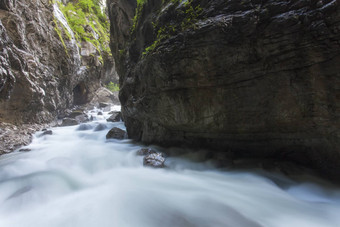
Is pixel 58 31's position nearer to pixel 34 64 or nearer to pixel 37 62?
pixel 37 62

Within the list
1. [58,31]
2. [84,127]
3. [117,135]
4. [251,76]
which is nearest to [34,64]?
[84,127]

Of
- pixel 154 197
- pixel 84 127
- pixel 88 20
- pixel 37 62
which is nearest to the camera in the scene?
pixel 154 197

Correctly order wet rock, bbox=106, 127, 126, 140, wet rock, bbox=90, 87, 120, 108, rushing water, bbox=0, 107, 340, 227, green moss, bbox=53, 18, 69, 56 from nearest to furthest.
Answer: rushing water, bbox=0, 107, 340, 227 → wet rock, bbox=106, 127, 126, 140 → green moss, bbox=53, 18, 69, 56 → wet rock, bbox=90, 87, 120, 108

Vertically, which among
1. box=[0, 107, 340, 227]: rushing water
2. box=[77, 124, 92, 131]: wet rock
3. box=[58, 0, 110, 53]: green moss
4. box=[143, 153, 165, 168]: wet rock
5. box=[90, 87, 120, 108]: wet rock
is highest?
box=[58, 0, 110, 53]: green moss

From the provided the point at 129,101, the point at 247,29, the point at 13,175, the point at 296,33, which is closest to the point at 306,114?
the point at 296,33

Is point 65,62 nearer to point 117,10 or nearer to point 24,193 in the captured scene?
point 117,10

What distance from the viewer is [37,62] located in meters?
9.15

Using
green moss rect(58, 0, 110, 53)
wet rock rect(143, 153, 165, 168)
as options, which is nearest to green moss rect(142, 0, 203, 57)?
wet rock rect(143, 153, 165, 168)

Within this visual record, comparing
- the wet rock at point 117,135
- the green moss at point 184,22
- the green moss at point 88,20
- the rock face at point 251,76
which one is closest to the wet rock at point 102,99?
the green moss at point 88,20

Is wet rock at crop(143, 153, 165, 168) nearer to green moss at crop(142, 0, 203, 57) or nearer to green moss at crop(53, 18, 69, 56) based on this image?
green moss at crop(142, 0, 203, 57)

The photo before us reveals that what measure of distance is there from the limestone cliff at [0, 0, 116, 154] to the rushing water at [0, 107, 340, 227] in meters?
3.86

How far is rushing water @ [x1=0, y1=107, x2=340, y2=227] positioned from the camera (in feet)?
8.29

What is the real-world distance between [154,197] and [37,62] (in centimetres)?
1007

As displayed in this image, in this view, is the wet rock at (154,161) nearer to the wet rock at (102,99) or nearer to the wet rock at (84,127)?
the wet rock at (84,127)
